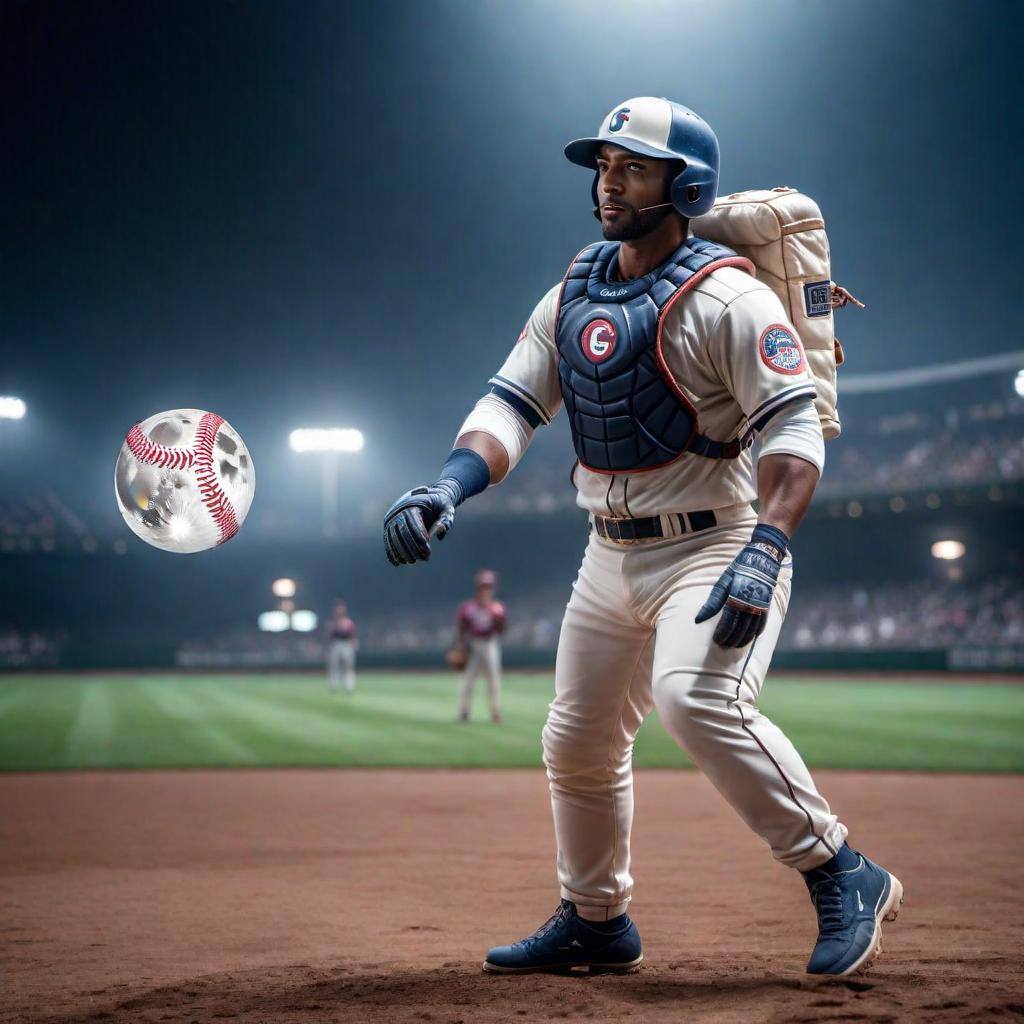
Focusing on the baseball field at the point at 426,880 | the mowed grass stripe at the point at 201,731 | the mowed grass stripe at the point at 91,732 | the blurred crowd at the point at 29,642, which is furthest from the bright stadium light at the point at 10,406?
the baseball field at the point at 426,880

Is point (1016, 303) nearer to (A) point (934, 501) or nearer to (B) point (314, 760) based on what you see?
(A) point (934, 501)

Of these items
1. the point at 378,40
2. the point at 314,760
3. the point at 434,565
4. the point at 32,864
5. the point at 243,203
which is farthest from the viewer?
the point at 434,565

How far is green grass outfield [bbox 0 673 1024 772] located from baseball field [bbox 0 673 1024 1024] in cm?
9

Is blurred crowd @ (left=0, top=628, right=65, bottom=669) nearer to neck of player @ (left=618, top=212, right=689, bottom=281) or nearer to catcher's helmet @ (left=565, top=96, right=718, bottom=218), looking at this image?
neck of player @ (left=618, top=212, right=689, bottom=281)

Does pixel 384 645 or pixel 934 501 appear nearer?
pixel 934 501

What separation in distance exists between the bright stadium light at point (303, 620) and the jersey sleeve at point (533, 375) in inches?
1281

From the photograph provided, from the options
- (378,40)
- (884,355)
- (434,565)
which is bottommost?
(434,565)

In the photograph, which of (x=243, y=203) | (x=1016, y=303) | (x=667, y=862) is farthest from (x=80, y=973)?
(x=1016, y=303)

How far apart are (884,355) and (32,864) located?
32.2 meters

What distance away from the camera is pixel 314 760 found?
1052 cm

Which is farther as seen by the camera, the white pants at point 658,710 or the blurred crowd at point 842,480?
the blurred crowd at point 842,480

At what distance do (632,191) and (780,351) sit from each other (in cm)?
65

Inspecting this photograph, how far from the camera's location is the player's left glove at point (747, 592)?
2.62m

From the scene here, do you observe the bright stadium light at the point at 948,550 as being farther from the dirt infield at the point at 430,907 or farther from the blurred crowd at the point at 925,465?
the dirt infield at the point at 430,907
